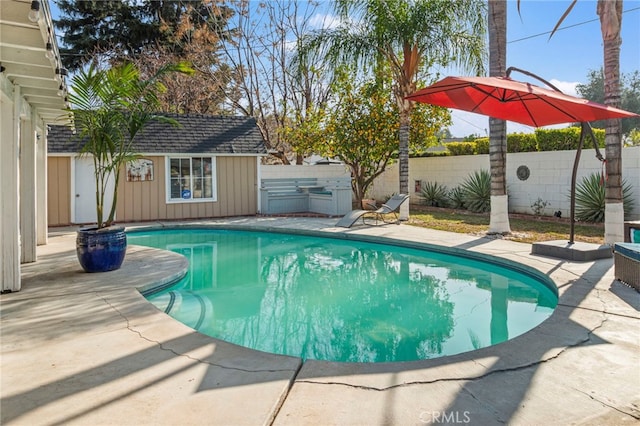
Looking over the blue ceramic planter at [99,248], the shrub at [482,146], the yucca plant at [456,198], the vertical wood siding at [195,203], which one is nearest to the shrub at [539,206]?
the yucca plant at [456,198]

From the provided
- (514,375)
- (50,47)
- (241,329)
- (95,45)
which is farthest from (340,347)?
(95,45)

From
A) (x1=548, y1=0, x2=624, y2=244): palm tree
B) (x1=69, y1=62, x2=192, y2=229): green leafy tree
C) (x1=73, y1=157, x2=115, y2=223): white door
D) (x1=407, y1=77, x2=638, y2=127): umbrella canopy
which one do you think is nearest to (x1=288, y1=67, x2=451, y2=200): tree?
(x1=407, y1=77, x2=638, y2=127): umbrella canopy

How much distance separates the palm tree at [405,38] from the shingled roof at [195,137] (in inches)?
152

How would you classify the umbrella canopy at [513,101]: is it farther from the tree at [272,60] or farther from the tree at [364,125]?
the tree at [272,60]

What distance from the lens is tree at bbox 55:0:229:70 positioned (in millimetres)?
20078

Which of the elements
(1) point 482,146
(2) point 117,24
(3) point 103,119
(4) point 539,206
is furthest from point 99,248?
(2) point 117,24

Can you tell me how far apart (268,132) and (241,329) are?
15.7 metres

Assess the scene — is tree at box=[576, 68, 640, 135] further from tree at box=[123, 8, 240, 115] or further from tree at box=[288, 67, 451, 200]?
tree at box=[123, 8, 240, 115]

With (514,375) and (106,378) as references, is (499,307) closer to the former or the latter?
(514,375)

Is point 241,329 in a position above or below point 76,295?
below

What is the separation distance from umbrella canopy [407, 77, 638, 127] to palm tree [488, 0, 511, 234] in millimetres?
1290

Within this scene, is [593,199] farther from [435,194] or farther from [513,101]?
[435,194]

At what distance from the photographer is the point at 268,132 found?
19312 mm

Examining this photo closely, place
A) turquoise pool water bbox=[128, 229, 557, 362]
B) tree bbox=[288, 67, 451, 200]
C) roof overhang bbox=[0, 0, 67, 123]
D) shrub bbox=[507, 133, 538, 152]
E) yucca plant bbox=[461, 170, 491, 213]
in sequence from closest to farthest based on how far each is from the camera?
roof overhang bbox=[0, 0, 67, 123] → turquoise pool water bbox=[128, 229, 557, 362] → shrub bbox=[507, 133, 538, 152] → yucca plant bbox=[461, 170, 491, 213] → tree bbox=[288, 67, 451, 200]
